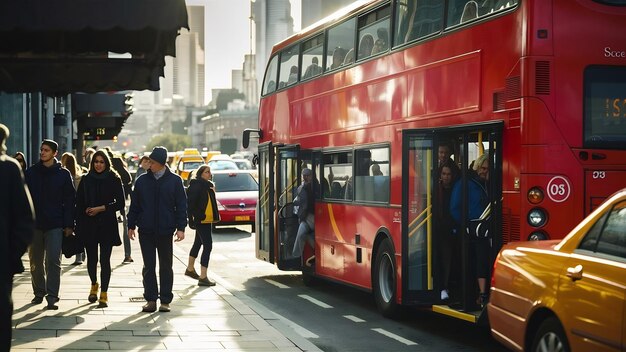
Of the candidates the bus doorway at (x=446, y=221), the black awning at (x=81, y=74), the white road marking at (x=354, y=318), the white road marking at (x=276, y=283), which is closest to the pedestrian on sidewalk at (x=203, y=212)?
the white road marking at (x=276, y=283)

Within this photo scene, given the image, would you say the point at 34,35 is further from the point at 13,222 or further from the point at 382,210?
the point at 382,210

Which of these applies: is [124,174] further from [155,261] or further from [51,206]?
[155,261]

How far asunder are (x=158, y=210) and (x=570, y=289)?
644 cm

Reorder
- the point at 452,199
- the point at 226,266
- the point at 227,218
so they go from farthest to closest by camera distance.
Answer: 1. the point at 227,218
2. the point at 226,266
3. the point at 452,199

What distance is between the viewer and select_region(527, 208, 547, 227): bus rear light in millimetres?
9742

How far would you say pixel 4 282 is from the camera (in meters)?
6.80

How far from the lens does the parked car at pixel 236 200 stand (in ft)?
98.5

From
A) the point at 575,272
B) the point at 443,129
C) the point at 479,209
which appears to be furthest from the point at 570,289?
the point at 443,129

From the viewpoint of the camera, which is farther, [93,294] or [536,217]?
[93,294]

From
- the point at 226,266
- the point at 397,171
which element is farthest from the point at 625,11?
the point at 226,266

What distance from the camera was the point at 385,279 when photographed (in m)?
13.2

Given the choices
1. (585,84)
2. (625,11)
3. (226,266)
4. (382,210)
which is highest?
(625,11)

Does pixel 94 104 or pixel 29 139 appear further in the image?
pixel 94 104

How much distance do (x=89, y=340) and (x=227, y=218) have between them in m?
19.6
